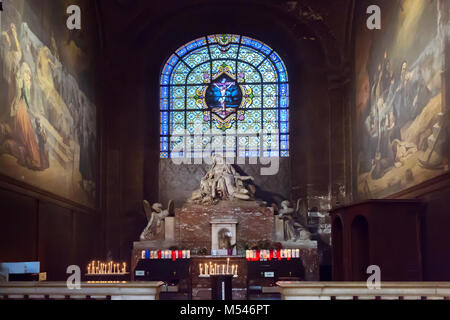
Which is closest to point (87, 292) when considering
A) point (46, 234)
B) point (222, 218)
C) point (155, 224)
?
point (46, 234)

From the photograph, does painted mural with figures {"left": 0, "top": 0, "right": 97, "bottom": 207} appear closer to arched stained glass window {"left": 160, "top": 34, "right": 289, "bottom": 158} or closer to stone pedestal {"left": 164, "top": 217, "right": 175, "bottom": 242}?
stone pedestal {"left": 164, "top": 217, "right": 175, "bottom": 242}

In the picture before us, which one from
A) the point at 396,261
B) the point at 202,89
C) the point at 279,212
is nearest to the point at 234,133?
the point at 202,89

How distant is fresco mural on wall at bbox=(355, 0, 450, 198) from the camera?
12.1 metres

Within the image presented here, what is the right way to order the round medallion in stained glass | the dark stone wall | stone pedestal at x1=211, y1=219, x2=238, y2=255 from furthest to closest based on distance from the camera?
1. the round medallion in stained glass
2. stone pedestal at x1=211, y1=219, x2=238, y2=255
3. the dark stone wall

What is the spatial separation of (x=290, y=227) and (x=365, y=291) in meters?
12.2

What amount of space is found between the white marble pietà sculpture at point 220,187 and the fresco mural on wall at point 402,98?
394cm

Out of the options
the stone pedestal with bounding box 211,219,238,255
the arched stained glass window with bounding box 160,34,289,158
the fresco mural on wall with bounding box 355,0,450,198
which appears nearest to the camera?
the fresco mural on wall with bounding box 355,0,450,198

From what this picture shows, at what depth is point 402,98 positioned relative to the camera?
1461 centimetres

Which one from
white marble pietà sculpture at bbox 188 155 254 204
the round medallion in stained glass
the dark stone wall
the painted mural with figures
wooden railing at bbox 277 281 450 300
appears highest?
the round medallion in stained glass

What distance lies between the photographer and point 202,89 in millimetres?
23812

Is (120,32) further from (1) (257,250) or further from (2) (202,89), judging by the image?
(1) (257,250)

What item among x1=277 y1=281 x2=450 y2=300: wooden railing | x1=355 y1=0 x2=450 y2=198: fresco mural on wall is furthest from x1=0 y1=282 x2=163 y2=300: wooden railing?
x1=355 y1=0 x2=450 y2=198: fresco mural on wall

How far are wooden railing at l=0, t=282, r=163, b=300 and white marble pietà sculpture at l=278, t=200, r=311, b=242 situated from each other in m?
12.2
